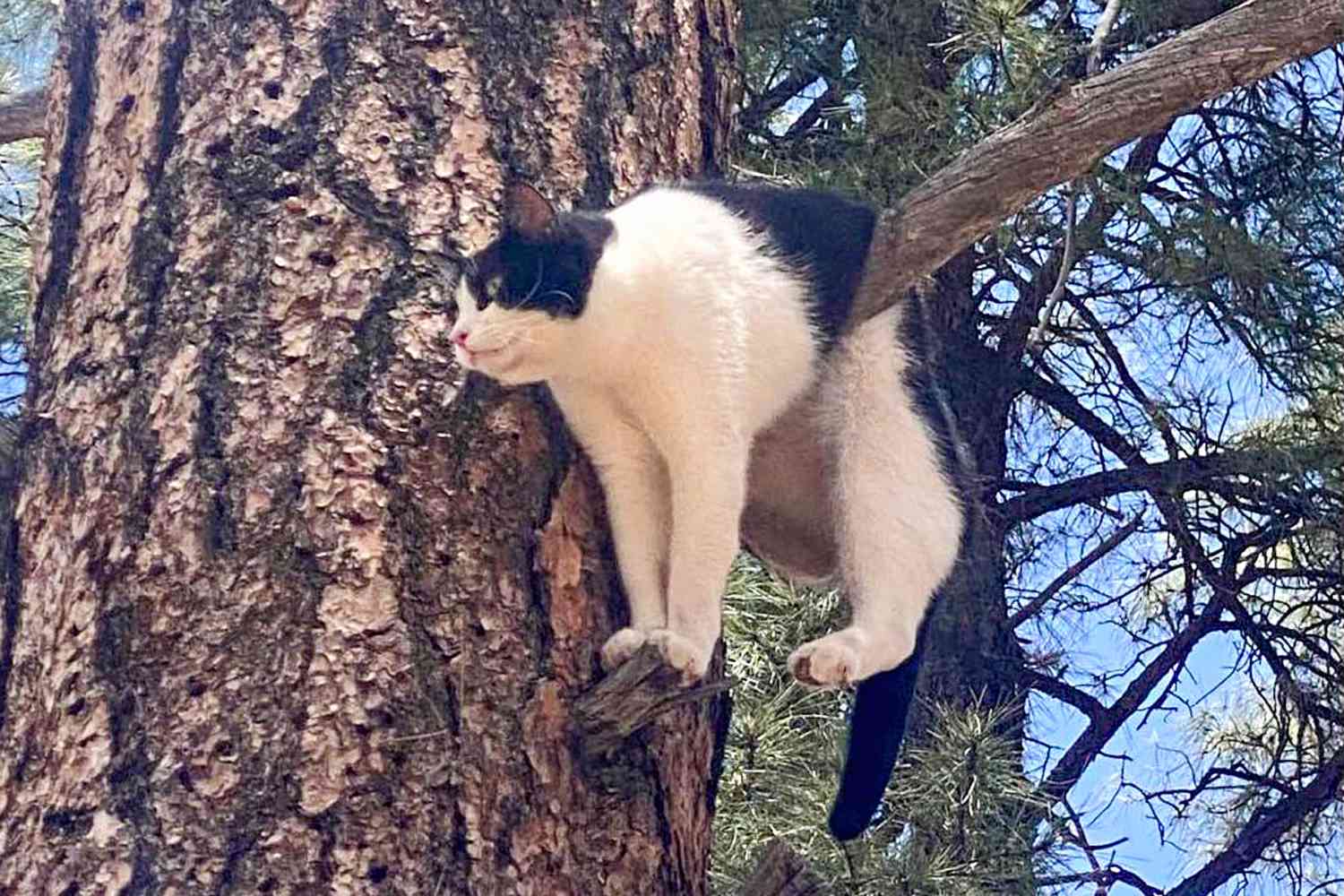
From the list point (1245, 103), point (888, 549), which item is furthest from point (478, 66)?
point (1245, 103)

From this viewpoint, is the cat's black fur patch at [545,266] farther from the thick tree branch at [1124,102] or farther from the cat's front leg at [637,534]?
the thick tree branch at [1124,102]

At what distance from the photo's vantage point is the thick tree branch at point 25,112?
1.68 metres

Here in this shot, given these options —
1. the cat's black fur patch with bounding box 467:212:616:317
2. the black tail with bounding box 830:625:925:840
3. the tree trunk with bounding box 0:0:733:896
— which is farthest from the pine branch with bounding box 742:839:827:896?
the cat's black fur patch with bounding box 467:212:616:317

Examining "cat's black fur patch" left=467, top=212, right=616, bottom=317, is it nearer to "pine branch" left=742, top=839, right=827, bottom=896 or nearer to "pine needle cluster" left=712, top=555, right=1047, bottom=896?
"pine branch" left=742, top=839, right=827, bottom=896

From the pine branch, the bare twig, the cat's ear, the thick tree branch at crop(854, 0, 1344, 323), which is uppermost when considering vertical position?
the thick tree branch at crop(854, 0, 1344, 323)

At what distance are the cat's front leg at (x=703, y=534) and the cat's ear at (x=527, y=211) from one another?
24 centimetres

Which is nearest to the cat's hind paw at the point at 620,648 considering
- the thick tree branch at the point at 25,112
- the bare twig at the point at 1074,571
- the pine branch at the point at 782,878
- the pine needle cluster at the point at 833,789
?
the pine branch at the point at 782,878

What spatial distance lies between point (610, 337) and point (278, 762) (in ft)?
1.65

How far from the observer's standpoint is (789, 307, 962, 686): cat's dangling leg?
1551mm

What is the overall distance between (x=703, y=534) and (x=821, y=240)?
1.16ft

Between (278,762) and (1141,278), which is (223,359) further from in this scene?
(1141,278)

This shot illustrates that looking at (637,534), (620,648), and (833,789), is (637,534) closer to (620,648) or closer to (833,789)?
(620,648)

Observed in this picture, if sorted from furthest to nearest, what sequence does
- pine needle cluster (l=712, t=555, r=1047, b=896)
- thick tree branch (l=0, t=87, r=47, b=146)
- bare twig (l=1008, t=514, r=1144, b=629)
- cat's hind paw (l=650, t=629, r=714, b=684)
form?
bare twig (l=1008, t=514, r=1144, b=629), pine needle cluster (l=712, t=555, r=1047, b=896), thick tree branch (l=0, t=87, r=47, b=146), cat's hind paw (l=650, t=629, r=714, b=684)

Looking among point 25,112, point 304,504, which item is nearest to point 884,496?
point 304,504
